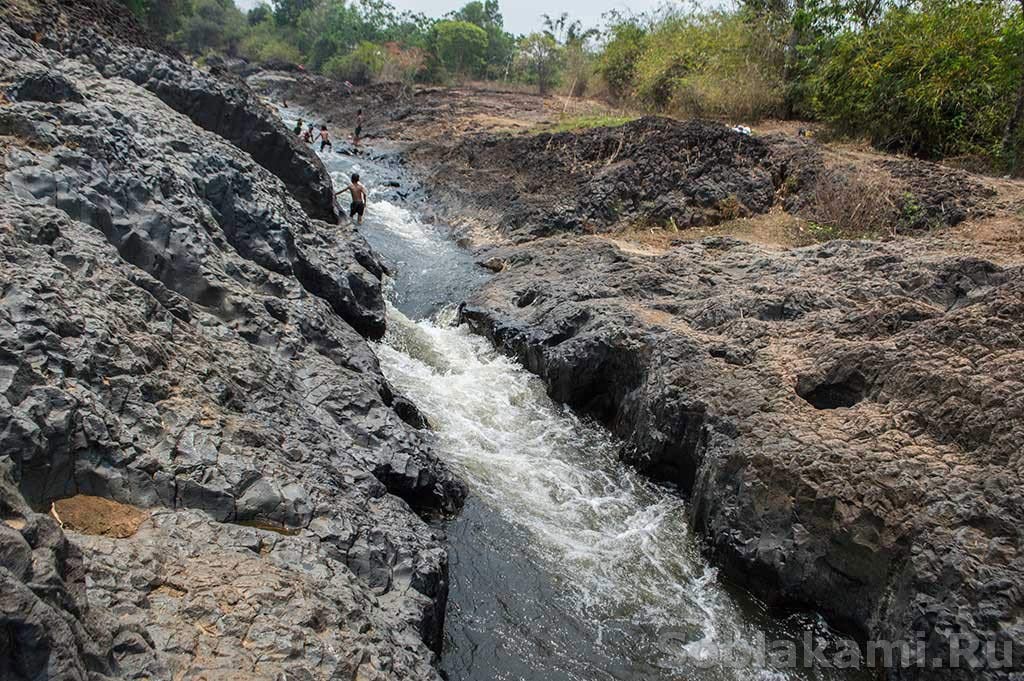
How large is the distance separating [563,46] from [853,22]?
2614 cm

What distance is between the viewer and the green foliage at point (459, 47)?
49094 mm

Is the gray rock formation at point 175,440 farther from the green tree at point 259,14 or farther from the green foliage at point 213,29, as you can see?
the green tree at point 259,14

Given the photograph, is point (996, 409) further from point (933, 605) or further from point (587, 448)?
point (587, 448)

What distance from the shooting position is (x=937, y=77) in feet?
46.8

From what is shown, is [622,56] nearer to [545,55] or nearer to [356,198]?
[545,55]

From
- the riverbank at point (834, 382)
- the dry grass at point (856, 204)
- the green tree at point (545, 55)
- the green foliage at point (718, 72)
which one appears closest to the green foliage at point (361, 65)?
the green tree at point (545, 55)

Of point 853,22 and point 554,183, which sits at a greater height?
point 853,22

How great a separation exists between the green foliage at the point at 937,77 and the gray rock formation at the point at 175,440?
13707mm

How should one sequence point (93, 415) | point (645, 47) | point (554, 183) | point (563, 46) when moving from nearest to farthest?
point (93, 415) < point (554, 183) < point (645, 47) < point (563, 46)

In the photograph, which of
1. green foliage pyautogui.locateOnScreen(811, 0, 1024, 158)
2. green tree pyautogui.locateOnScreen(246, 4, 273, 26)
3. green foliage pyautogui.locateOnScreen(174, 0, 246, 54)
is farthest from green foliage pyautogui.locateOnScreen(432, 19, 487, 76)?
green foliage pyautogui.locateOnScreen(811, 0, 1024, 158)

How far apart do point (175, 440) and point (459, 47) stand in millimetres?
50469

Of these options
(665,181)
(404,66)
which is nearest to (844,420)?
(665,181)

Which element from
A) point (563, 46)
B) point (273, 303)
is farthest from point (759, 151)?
point (563, 46)

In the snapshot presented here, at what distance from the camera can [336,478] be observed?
501 cm
